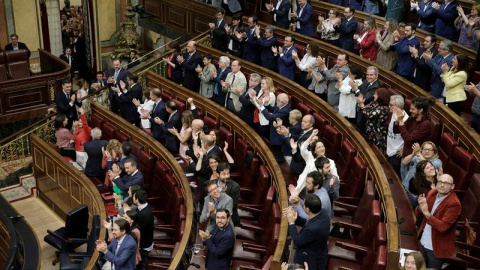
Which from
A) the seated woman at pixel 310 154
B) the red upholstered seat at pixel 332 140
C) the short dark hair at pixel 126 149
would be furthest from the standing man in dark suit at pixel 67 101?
the seated woman at pixel 310 154

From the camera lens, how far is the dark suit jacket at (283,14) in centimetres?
784

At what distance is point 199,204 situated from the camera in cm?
544

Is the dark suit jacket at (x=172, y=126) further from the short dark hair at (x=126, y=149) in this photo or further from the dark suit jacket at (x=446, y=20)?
the dark suit jacket at (x=446, y=20)

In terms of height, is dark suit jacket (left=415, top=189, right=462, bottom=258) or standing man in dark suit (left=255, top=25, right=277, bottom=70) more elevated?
standing man in dark suit (left=255, top=25, right=277, bottom=70)

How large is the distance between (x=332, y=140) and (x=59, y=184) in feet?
9.45

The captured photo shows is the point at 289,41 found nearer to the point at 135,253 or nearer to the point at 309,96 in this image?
the point at 309,96

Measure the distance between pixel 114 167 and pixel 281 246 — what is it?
2003 mm

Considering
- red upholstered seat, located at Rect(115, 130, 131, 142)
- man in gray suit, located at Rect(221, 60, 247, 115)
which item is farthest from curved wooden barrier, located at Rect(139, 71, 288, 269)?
red upholstered seat, located at Rect(115, 130, 131, 142)

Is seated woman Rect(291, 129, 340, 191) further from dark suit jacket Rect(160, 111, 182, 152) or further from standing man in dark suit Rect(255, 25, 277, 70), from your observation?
standing man in dark suit Rect(255, 25, 277, 70)

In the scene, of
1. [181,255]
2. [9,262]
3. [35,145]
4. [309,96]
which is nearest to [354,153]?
[309,96]

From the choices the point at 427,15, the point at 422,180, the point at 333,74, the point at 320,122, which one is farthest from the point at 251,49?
the point at 422,180

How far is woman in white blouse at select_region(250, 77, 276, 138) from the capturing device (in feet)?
19.5

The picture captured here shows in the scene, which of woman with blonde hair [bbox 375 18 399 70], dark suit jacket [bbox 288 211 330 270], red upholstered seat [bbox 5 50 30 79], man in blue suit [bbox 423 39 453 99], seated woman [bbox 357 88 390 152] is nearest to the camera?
dark suit jacket [bbox 288 211 330 270]

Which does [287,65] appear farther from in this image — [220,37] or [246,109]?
[220,37]
